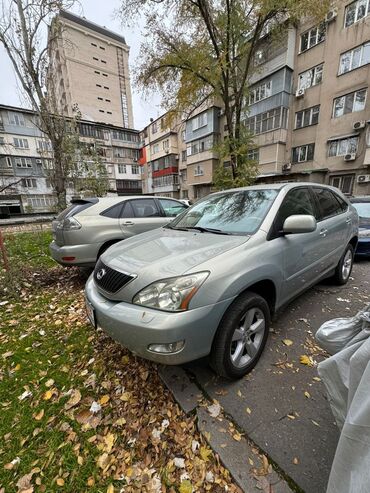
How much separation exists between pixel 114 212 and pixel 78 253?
1.01 metres

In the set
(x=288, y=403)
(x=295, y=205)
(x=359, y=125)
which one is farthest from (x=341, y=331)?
(x=359, y=125)

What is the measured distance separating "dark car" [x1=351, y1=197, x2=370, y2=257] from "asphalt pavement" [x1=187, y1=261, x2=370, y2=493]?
10.8 ft

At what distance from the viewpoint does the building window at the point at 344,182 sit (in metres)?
15.7

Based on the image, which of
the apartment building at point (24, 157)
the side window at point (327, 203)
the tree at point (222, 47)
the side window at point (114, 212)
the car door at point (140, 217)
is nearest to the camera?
the side window at point (327, 203)

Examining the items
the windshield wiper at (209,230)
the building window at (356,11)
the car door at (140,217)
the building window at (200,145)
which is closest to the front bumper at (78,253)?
the car door at (140,217)

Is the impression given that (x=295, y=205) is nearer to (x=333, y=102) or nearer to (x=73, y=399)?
(x=73, y=399)

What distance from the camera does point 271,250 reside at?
2182 mm

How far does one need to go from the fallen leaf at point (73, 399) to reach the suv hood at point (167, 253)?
3.82 feet

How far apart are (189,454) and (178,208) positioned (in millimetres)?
4733

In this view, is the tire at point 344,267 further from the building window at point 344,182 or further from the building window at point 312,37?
the building window at point 312,37

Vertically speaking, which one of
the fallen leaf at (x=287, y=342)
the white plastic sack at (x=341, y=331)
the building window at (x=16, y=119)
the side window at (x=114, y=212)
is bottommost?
the fallen leaf at (x=287, y=342)

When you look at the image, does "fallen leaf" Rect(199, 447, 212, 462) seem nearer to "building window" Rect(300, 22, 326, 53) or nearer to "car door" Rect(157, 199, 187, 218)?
"car door" Rect(157, 199, 187, 218)

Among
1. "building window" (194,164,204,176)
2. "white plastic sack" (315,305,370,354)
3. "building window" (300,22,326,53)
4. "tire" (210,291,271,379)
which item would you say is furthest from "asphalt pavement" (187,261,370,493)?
"building window" (194,164,204,176)

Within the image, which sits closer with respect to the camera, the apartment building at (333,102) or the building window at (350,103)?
the apartment building at (333,102)
